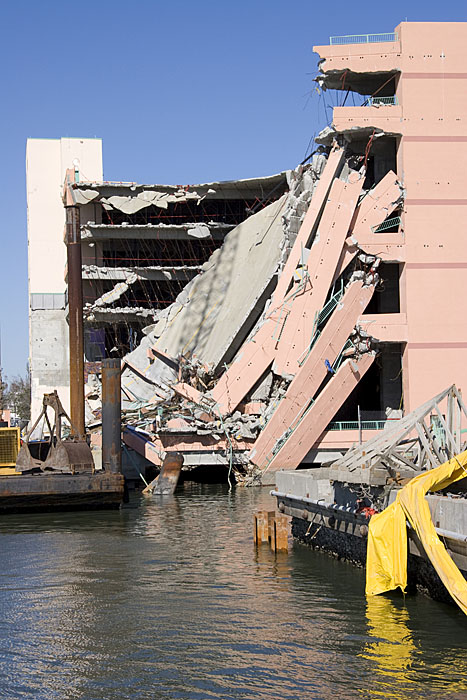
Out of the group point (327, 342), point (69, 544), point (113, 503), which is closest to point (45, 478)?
point (113, 503)

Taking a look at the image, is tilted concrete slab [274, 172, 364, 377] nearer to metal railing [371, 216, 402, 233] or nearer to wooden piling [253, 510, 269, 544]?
metal railing [371, 216, 402, 233]

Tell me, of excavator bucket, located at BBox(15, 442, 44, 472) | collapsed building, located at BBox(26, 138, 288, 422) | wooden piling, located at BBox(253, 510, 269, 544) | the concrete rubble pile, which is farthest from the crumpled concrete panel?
wooden piling, located at BBox(253, 510, 269, 544)

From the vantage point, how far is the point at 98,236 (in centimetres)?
4834

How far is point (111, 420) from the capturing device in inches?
1183

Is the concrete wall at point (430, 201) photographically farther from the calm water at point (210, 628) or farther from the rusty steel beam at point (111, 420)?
the calm water at point (210, 628)

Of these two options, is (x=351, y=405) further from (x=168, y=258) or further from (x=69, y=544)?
(x=69, y=544)

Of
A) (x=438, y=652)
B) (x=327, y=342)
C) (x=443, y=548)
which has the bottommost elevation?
(x=438, y=652)

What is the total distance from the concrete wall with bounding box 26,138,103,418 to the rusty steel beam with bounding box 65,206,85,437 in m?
22.3

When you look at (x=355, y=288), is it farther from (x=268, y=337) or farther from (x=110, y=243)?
(x=110, y=243)

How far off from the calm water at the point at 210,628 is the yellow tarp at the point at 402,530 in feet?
1.48

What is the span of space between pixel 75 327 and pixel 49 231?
25.6m

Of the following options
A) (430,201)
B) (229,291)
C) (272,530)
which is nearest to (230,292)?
(229,291)

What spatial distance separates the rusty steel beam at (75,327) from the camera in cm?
3123

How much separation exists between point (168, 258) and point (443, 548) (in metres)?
39.0
